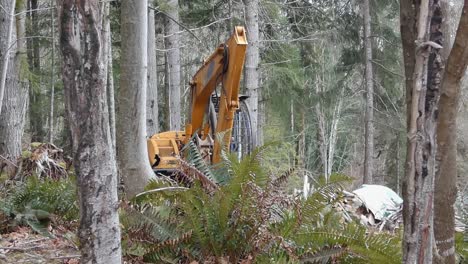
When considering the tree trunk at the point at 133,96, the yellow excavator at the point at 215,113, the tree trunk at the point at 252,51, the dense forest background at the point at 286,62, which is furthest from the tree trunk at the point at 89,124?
the tree trunk at the point at 252,51

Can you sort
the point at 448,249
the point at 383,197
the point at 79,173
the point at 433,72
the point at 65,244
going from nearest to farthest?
the point at 433,72, the point at 79,173, the point at 448,249, the point at 65,244, the point at 383,197

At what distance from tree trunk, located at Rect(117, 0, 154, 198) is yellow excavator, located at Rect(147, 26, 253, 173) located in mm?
1500

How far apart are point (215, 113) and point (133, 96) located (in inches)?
157

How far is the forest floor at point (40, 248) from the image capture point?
3979 mm

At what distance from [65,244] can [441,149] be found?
9.93ft

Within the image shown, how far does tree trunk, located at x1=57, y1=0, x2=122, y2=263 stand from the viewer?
7.68ft

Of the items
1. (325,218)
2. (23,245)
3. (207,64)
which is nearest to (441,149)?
(325,218)

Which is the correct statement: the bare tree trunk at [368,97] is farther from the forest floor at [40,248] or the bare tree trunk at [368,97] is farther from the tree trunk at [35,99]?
the forest floor at [40,248]

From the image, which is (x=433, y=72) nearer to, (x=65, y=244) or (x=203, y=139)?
(x=65, y=244)

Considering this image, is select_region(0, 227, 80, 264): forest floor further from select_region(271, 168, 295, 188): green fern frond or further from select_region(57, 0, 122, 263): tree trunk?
select_region(271, 168, 295, 188): green fern frond

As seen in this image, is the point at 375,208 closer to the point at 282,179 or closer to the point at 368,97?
the point at 282,179

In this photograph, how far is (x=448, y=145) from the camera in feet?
9.39

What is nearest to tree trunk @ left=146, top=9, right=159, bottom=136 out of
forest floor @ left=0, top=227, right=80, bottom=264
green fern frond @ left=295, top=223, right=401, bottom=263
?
forest floor @ left=0, top=227, right=80, bottom=264

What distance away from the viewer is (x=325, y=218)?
4188 millimetres
